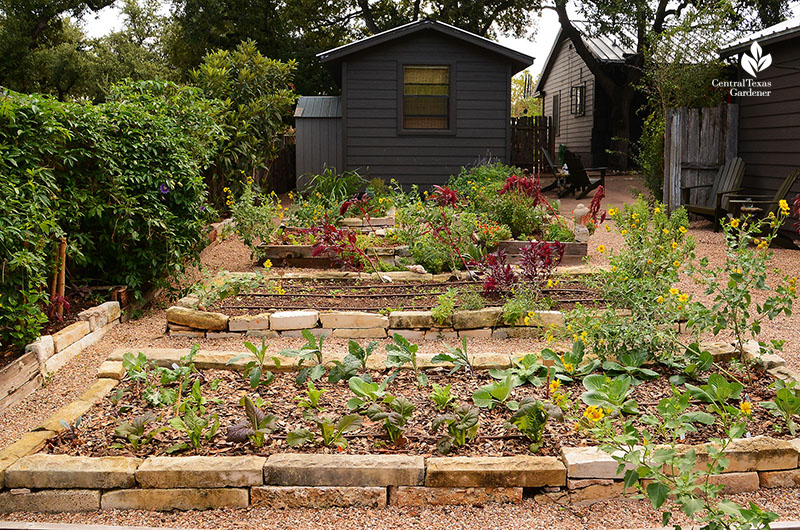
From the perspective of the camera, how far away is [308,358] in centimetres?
405

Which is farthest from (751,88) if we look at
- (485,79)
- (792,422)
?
(792,422)

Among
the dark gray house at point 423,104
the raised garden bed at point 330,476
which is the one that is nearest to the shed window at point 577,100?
the dark gray house at point 423,104

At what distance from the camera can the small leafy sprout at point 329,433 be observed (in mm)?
3141

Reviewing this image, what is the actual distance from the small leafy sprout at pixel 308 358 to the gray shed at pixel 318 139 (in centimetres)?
1085

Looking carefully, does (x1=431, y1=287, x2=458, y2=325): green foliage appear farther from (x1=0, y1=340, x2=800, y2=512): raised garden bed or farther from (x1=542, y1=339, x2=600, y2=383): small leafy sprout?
(x1=0, y1=340, x2=800, y2=512): raised garden bed

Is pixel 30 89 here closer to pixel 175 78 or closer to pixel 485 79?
pixel 175 78

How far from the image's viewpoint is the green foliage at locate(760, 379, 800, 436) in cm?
325

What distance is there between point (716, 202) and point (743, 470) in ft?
26.9

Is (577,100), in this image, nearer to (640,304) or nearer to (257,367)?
(640,304)

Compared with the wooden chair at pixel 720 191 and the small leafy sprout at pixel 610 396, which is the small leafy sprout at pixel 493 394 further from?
the wooden chair at pixel 720 191

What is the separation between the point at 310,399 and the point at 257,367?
522 millimetres

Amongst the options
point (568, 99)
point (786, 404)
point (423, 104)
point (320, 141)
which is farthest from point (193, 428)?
point (568, 99)

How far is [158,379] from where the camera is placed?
402 cm

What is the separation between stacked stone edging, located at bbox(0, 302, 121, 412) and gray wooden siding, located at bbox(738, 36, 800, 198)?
896 centimetres
